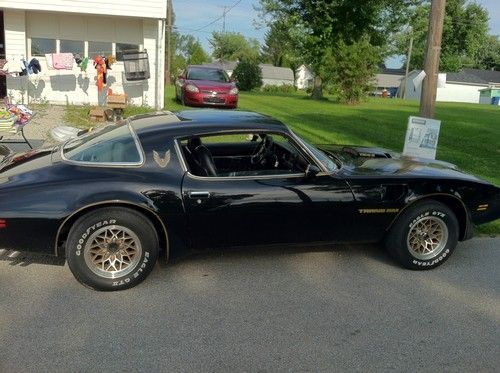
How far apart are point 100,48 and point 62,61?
1.25 m

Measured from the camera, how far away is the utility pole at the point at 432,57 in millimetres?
7070

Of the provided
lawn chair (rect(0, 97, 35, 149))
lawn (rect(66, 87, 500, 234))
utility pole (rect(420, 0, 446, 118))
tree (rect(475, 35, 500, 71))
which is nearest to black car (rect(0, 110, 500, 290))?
utility pole (rect(420, 0, 446, 118))

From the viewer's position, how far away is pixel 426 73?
730 centimetres

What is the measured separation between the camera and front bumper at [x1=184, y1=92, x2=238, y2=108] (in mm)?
16078

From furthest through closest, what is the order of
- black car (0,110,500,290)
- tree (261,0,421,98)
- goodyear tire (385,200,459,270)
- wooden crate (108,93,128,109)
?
tree (261,0,421,98)
wooden crate (108,93,128,109)
goodyear tire (385,200,459,270)
black car (0,110,500,290)

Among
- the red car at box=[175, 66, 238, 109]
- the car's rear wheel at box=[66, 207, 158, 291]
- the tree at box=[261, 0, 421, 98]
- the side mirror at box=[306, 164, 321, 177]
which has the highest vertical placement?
the tree at box=[261, 0, 421, 98]

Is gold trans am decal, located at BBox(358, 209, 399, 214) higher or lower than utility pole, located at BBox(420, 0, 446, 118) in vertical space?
lower

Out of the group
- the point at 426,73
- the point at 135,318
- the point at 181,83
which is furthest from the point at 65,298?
the point at 181,83

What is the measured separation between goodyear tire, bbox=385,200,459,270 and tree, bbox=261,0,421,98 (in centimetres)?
2320

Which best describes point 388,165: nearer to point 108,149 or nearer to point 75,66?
point 108,149

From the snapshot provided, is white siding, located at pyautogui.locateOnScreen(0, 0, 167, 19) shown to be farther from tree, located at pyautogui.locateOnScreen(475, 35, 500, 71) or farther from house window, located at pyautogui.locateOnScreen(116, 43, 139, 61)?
tree, located at pyautogui.locateOnScreen(475, 35, 500, 71)

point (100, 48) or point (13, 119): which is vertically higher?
point (100, 48)

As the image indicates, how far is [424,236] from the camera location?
15.0 feet

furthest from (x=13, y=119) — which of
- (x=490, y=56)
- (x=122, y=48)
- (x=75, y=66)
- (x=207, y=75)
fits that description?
(x=490, y=56)
